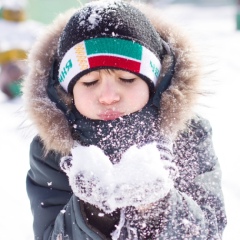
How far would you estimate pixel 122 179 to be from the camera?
905 mm

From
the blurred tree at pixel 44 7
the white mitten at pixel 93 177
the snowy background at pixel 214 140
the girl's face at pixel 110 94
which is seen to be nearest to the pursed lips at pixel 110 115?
the girl's face at pixel 110 94

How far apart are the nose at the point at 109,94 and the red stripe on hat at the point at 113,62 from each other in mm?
45

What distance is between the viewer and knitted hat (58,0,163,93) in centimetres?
102

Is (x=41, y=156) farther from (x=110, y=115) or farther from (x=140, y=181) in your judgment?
(x=140, y=181)

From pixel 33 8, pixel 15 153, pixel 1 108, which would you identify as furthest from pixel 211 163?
pixel 33 8

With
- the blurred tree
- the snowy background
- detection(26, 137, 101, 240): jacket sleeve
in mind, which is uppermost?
detection(26, 137, 101, 240): jacket sleeve

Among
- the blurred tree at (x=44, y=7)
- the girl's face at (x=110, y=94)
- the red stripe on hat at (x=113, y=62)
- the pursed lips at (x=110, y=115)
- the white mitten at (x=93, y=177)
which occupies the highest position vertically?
the red stripe on hat at (x=113, y=62)

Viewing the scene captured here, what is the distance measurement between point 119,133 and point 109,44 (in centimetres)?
19

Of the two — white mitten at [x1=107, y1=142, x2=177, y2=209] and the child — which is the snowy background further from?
white mitten at [x1=107, y1=142, x2=177, y2=209]

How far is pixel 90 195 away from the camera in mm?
919

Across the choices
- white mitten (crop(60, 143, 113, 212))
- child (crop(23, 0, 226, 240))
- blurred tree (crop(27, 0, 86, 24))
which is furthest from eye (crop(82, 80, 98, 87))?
blurred tree (crop(27, 0, 86, 24))

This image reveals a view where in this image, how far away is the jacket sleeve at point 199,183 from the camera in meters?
1.00

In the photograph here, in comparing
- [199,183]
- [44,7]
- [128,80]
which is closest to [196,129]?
[199,183]

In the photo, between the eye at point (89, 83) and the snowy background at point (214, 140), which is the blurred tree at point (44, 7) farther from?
the eye at point (89, 83)
